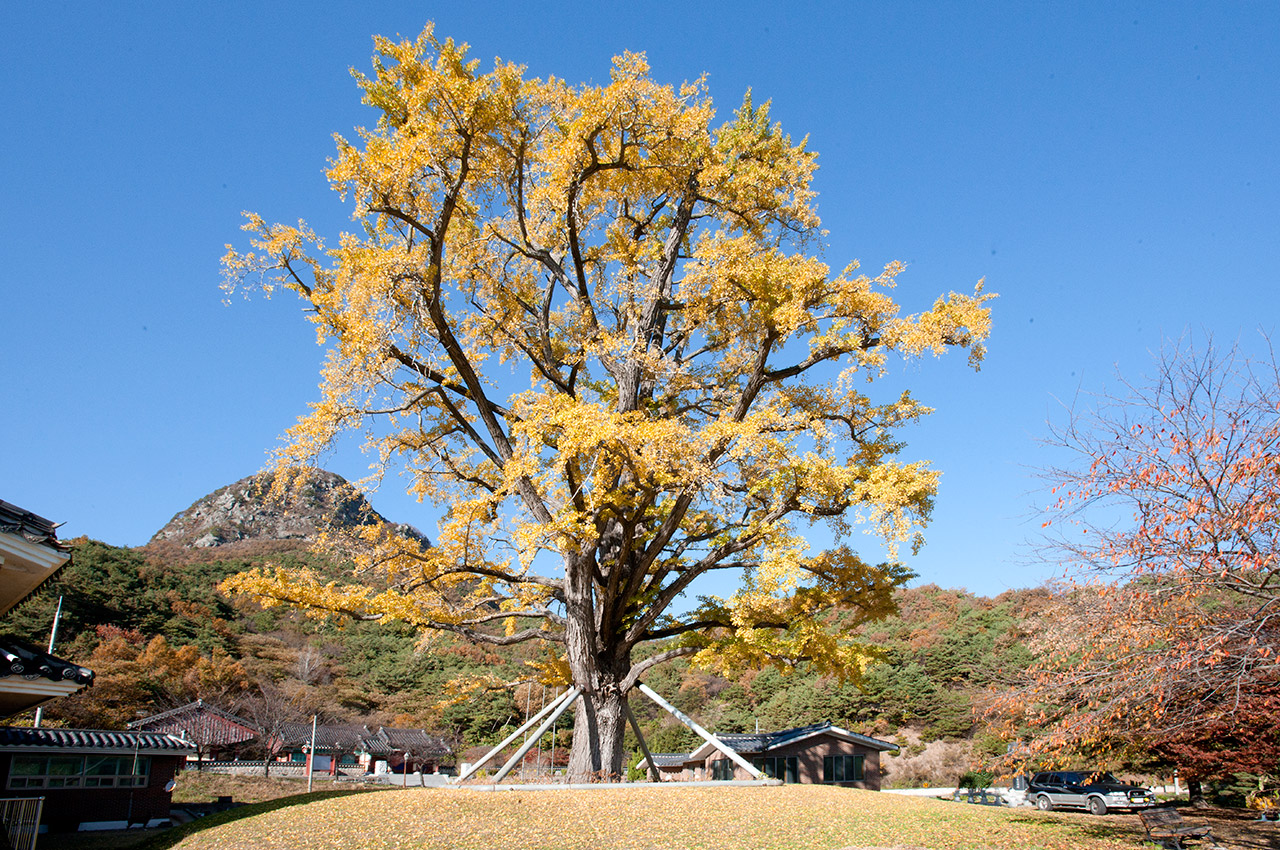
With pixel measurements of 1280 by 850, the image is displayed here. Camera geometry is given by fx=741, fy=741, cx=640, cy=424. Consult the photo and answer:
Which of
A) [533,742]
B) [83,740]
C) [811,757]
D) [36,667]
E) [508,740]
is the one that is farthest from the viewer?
[811,757]

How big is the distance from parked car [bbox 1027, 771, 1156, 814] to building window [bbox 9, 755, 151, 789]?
2295 centimetres

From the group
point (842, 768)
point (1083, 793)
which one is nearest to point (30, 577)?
point (1083, 793)

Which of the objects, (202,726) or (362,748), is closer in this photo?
(202,726)

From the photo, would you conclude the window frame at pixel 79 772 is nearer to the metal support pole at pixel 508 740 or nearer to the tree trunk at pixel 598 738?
the metal support pole at pixel 508 740

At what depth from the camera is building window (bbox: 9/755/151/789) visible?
619 inches

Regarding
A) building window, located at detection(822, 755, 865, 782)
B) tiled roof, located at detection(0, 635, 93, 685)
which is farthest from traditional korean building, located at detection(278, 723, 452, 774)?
tiled roof, located at detection(0, 635, 93, 685)

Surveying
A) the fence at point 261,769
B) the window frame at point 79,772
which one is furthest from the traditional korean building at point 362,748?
the window frame at point 79,772

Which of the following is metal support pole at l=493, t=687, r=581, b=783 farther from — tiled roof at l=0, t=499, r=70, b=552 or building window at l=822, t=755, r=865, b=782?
building window at l=822, t=755, r=865, b=782

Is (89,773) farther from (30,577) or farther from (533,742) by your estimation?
(30,577)

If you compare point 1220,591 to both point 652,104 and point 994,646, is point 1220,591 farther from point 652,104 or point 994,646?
point 994,646

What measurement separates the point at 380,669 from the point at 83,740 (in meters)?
35.0


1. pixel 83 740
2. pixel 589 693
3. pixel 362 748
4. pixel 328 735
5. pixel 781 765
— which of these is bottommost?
pixel 781 765

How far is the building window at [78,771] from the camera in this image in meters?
15.7

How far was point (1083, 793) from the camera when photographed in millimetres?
22156
